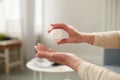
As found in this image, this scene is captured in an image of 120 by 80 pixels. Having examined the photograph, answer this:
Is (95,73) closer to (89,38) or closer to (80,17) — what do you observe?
(89,38)

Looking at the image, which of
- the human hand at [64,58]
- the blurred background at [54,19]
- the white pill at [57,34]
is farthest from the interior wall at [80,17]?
the human hand at [64,58]

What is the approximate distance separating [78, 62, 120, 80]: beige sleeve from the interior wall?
2.66 m

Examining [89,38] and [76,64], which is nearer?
[76,64]

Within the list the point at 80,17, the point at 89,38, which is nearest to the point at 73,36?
the point at 89,38

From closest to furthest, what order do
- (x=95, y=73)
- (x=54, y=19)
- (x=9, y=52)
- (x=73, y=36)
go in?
(x=95, y=73)
(x=73, y=36)
(x=9, y=52)
(x=54, y=19)

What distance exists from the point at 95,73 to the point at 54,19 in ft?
9.47

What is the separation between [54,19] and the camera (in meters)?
3.42

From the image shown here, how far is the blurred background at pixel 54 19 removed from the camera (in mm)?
3186

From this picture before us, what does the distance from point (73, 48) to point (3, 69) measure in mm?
1087

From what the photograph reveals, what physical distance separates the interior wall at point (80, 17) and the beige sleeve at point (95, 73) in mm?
2657

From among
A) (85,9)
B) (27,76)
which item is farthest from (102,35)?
(85,9)

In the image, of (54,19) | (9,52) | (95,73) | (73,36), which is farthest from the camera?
(54,19)

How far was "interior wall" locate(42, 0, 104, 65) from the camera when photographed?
128 inches

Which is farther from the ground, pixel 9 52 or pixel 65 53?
pixel 65 53
